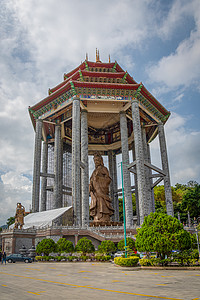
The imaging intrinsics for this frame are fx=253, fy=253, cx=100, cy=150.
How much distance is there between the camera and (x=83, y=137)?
4178 cm

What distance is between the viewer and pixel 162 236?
58.3ft

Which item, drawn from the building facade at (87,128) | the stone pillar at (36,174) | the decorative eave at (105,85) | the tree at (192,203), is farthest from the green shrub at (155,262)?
the tree at (192,203)

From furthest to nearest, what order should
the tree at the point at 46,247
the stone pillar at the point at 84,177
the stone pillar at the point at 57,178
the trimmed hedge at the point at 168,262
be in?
1. the stone pillar at the point at 57,178
2. the stone pillar at the point at 84,177
3. the tree at the point at 46,247
4. the trimmed hedge at the point at 168,262

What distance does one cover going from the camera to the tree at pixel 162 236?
17469 millimetres

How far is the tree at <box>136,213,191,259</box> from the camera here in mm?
17469

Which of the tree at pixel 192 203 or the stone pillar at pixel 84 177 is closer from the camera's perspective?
the stone pillar at pixel 84 177

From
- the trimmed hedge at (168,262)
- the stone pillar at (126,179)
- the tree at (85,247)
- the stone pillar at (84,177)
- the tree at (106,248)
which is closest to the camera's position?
the trimmed hedge at (168,262)

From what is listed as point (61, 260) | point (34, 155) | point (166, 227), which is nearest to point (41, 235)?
point (61, 260)

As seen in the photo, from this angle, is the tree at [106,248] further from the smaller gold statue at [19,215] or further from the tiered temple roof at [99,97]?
the tiered temple roof at [99,97]

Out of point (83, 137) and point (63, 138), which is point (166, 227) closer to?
point (83, 137)

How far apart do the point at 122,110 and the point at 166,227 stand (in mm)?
30666

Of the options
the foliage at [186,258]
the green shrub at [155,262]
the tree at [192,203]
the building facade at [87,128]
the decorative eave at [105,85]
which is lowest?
the green shrub at [155,262]

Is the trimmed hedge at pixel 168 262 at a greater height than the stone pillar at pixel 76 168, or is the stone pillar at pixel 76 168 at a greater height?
the stone pillar at pixel 76 168

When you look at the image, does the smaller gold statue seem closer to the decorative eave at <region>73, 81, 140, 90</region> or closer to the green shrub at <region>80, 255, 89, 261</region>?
the green shrub at <region>80, 255, 89, 261</region>
